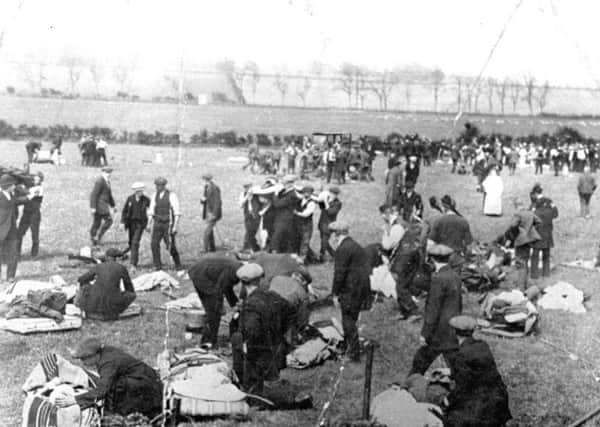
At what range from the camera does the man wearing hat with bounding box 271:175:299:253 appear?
1583cm

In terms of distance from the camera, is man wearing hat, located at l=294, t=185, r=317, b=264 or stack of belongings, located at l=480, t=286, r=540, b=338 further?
man wearing hat, located at l=294, t=185, r=317, b=264

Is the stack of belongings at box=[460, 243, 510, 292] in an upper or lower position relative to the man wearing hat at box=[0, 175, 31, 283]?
lower

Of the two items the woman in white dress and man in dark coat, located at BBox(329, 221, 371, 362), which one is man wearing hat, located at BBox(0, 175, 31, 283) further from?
the woman in white dress

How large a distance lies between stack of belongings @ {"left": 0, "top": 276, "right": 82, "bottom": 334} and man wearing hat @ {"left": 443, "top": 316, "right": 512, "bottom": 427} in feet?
20.0

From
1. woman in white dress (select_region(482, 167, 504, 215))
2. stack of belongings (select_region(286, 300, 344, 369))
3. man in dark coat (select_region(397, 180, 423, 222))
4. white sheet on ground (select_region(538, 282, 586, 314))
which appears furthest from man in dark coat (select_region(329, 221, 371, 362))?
woman in white dress (select_region(482, 167, 504, 215))

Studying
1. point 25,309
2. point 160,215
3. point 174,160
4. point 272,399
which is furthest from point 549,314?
point 174,160

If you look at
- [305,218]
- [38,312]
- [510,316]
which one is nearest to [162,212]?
[305,218]

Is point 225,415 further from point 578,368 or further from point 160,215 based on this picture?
point 160,215

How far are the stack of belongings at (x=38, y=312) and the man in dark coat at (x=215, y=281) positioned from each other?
87.9 inches

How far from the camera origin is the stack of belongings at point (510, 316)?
1209cm

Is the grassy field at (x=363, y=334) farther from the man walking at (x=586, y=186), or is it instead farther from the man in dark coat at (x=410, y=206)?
the man in dark coat at (x=410, y=206)

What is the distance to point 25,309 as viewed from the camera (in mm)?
11398

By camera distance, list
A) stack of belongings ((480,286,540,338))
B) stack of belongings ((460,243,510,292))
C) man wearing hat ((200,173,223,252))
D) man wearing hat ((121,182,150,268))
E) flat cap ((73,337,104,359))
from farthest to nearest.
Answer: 1. man wearing hat ((200,173,223,252))
2. man wearing hat ((121,182,150,268))
3. stack of belongings ((460,243,510,292))
4. stack of belongings ((480,286,540,338))
5. flat cap ((73,337,104,359))

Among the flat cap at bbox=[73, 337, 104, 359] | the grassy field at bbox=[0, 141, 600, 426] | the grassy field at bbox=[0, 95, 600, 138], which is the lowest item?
the grassy field at bbox=[0, 141, 600, 426]
